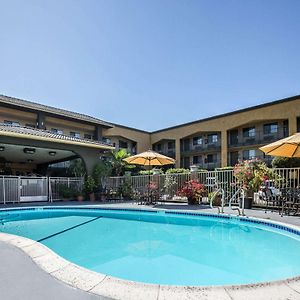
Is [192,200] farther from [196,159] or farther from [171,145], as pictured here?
A: [171,145]

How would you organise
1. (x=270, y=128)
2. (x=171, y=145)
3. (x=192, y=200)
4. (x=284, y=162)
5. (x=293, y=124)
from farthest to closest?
(x=171, y=145) < (x=270, y=128) < (x=293, y=124) < (x=284, y=162) < (x=192, y=200)

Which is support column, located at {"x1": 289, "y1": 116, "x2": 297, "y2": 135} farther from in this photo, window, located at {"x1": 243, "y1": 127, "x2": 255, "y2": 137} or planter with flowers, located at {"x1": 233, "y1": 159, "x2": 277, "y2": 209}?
planter with flowers, located at {"x1": 233, "y1": 159, "x2": 277, "y2": 209}

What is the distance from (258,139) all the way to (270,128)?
1740 millimetres

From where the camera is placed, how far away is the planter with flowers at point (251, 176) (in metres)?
11.2

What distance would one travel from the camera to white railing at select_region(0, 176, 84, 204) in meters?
14.2

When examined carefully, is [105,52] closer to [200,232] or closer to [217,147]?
[200,232]

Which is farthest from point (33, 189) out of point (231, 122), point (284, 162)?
point (231, 122)

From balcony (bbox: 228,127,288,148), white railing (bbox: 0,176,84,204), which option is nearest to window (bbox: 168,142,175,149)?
balcony (bbox: 228,127,288,148)

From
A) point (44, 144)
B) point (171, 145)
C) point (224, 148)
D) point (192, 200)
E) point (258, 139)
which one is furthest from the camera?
point (171, 145)

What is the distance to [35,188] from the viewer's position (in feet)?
50.1

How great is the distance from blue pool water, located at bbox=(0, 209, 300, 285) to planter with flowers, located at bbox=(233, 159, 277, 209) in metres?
2.75

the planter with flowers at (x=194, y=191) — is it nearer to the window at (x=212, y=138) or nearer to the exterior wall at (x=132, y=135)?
the exterior wall at (x=132, y=135)

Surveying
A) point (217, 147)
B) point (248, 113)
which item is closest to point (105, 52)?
point (248, 113)

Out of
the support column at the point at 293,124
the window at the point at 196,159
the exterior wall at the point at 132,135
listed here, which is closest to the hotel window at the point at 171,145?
the exterior wall at the point at 132,135
